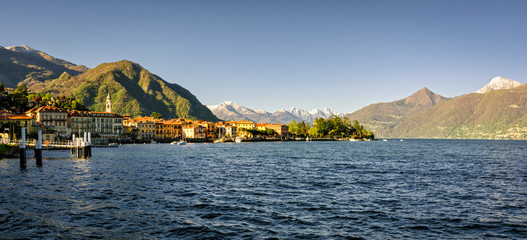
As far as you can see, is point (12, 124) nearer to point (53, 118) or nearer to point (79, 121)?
point (53, 118)

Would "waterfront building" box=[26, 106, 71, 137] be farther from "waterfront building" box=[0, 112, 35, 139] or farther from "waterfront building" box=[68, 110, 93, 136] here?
"waterfront building" box=[0, 112, 35, 139]

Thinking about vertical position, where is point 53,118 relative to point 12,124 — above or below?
above

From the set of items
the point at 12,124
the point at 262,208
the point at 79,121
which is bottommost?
the point at 262,208

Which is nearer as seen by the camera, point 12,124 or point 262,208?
point 262,208

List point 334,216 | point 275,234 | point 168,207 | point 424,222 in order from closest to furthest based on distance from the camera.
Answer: point 275,234
point 424,222
point 334,216
point 168,207

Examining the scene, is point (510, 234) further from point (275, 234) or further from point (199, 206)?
point (199, 206)

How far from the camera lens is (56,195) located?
109ft

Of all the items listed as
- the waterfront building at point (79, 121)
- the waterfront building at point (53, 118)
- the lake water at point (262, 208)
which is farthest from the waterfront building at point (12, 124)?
the lake water at point (262, 208)

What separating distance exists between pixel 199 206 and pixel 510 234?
20217 millimetres

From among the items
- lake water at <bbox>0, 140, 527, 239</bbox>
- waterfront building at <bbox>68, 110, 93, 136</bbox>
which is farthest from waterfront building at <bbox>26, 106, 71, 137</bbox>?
lake water at <bbox>0, 140, 527, 239</bbox>

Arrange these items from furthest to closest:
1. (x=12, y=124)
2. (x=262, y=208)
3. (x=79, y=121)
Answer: (x=79, y=121)
(x=12, y=124)
(x=262, y=208)

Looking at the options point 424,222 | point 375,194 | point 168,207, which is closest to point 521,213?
point 424,222

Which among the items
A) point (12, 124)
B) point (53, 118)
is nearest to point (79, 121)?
point (53, 118)

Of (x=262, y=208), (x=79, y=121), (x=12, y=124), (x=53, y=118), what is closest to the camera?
(x=262, y=208)
